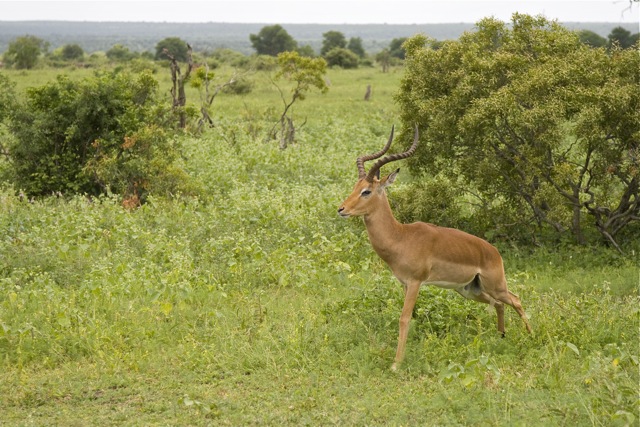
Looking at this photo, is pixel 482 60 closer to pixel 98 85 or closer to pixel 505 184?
pixel 505 184

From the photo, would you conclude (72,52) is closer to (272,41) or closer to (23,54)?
(272,41)

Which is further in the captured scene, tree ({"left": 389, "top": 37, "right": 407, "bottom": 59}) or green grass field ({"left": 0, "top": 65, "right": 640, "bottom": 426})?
tree ({"left": 389, "top": 37, "right": 407, "bottom": 59})

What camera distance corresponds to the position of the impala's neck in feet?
22.6

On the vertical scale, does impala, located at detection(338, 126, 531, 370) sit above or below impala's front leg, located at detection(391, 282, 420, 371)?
above

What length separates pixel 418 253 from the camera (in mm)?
6793

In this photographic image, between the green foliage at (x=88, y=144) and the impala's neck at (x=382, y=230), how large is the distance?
645 cm

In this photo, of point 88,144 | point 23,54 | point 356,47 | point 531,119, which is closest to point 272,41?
point 356,47

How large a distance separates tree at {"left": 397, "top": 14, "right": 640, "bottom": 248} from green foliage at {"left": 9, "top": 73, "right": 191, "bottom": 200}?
4.43m

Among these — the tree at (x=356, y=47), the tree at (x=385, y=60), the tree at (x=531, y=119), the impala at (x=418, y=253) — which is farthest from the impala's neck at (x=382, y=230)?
the tree at (x=356, y=47)

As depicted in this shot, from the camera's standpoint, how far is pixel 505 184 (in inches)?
415

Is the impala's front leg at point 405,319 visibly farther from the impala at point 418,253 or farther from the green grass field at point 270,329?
the green grass field at point 270,329

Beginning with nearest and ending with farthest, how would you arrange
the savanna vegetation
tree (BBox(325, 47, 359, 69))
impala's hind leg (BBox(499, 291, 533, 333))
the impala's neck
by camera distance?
the savanna vegetation, the impala's neck, impala's hind leg (BBox(499, 291, 533, 333)), tree (BBox(325, 47, 359, 69))

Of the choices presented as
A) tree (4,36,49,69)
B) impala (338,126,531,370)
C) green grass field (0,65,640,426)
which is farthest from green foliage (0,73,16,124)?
tree (4,36,49,69)

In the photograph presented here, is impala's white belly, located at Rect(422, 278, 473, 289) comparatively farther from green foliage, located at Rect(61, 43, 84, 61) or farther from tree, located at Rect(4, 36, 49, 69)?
green foliage, located at Rect(61, 43, 84, 61)
